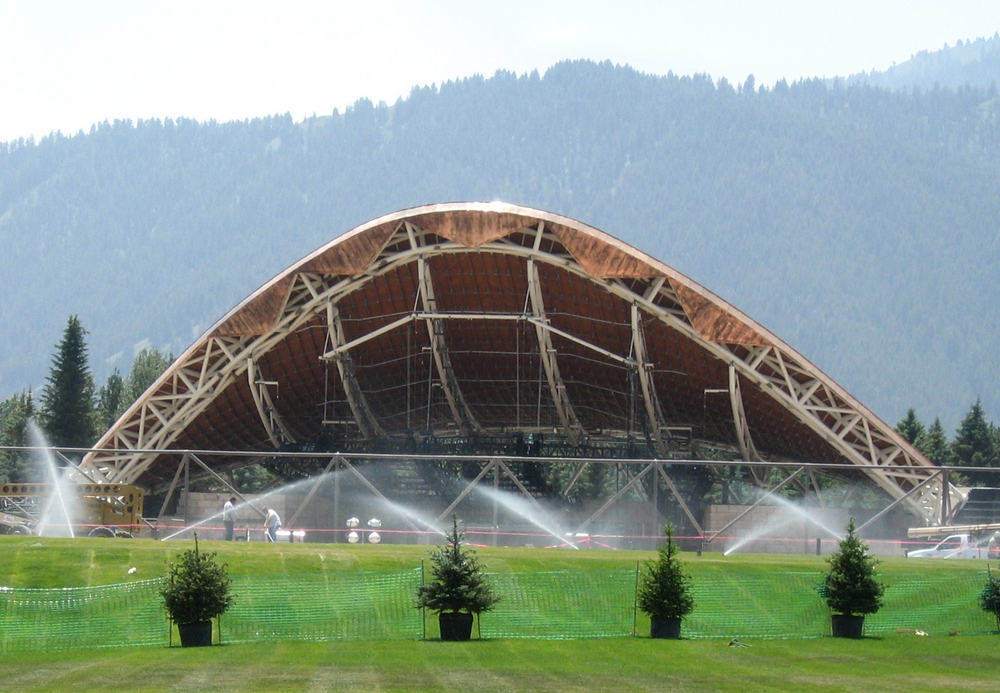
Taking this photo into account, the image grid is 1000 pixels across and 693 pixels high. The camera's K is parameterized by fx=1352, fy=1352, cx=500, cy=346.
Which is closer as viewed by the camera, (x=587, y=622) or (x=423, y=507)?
(x=587, y=622)

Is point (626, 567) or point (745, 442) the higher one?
point (745, 442)

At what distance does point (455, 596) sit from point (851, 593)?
7.31 m

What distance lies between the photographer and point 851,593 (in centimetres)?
2427

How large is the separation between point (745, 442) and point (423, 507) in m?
15.0

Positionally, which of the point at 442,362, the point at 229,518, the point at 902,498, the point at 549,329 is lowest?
the point at 229,518

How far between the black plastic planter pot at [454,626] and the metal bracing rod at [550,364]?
24.5 meters

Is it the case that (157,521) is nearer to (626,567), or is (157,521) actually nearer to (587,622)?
(626,567)

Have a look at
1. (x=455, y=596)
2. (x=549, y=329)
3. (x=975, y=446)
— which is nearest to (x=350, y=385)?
(x=549, y=329)

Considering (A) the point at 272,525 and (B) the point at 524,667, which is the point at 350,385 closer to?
(A) the point at 272,525

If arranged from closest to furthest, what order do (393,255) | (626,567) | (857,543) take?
1. (857,543)
2. (626,567)
3. (393,255)

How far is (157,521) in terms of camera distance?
42.6 metres

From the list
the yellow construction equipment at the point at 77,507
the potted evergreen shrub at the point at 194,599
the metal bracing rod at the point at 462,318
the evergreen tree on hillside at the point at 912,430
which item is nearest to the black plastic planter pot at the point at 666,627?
the potted evergreen shrub at the point at 194,599

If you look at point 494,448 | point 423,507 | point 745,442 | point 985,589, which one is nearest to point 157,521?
point 423,507

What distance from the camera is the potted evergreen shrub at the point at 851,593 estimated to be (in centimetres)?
2422
